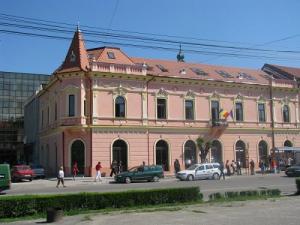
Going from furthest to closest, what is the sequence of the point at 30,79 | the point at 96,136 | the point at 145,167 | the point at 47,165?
the point at 30,79
the point at 47,165
the point at 96,136
the point at 145,167

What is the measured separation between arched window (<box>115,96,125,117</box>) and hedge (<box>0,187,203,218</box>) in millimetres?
24760

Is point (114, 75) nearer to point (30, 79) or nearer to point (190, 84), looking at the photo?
point (190, 84)

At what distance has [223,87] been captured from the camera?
5041cm

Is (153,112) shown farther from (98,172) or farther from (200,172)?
(98,172)

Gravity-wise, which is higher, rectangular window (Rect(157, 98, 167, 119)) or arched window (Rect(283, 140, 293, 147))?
rectangular window (Rect(157, 98, 167, 119))

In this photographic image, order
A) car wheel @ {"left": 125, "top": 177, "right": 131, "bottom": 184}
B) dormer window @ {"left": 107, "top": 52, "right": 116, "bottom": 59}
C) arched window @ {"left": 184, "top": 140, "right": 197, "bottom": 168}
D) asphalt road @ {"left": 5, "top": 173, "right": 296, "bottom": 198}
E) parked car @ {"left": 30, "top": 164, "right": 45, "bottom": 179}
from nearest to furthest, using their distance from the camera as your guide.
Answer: asphalt road @ {"left": 5, "top": 173, "right": 296, "bottom": 198}, car wheel @ {"left": 125, "top": 177, "right": 131, "bottom": 184}, parked car @ {"left": 30, "top": 164, "right": 45, "bottom": 179}, dormer window @ {"left": 107, "top": 52, "right": 116, "bottom": 59}, arched window @ {"left": 184, "top": 140, "right": 197, "bottom": 168}

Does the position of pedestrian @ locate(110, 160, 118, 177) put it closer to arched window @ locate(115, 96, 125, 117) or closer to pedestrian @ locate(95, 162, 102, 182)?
pedestrian @ locate(95, 162, 102, 182)

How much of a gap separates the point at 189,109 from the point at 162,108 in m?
3.30

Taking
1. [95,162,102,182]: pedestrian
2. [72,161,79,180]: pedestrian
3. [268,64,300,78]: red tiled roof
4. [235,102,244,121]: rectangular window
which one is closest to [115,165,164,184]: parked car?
[95,162,102,182]: pedestrian

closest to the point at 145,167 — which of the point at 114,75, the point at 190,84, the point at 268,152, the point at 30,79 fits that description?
the point at 114,75

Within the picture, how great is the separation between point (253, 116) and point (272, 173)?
7.29m

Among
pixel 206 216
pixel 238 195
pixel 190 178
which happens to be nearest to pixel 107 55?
pixel 190 178

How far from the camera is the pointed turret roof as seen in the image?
43562mm

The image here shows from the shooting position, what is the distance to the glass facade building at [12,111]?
8156cm
